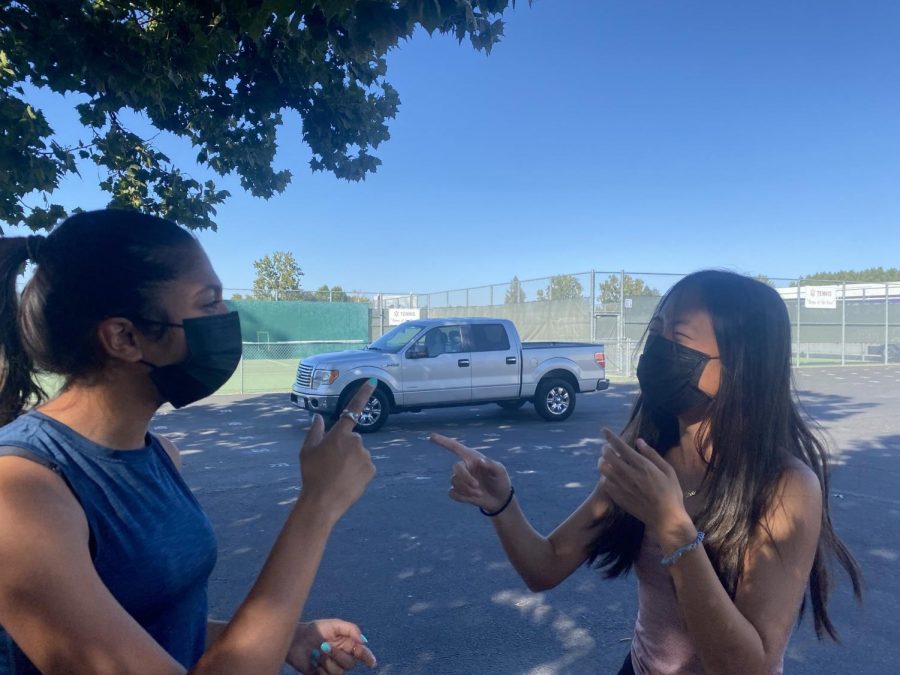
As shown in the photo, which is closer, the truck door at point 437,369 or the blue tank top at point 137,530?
the blue tank top at point 137,530

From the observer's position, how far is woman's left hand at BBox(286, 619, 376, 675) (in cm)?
162

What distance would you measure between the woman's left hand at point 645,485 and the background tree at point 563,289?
61.0 feet

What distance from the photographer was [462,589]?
420 centimetres

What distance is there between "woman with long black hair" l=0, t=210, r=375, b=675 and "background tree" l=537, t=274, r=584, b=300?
61.9ft

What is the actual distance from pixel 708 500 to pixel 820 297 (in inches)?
1054

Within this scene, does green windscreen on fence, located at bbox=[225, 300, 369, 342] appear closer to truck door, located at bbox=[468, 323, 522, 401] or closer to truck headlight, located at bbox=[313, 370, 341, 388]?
truck headlight, located at bbox=[313, 370, 341, 388]

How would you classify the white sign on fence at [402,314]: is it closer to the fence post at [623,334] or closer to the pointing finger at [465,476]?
the fence post at [623,334]

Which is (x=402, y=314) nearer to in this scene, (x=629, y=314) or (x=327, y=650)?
(x=629, y=314)

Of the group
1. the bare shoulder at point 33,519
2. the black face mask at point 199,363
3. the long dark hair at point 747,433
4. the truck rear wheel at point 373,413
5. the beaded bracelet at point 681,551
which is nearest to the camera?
the bare shoulder at point 33,519

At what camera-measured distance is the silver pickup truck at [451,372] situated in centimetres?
1050

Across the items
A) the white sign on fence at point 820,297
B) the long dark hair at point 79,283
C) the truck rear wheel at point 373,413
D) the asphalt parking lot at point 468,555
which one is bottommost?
the asphalt parking lot at point 468,555

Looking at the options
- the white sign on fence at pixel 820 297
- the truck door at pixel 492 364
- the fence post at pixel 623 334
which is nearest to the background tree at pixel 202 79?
the truck door at pixel 492 364

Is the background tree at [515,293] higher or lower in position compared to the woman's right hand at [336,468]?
higher

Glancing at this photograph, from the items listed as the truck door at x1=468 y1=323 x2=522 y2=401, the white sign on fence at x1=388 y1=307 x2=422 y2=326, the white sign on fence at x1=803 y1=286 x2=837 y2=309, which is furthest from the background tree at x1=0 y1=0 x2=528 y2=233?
the white sign on fence at x1=803 y1=286 x2=837 y2=309
